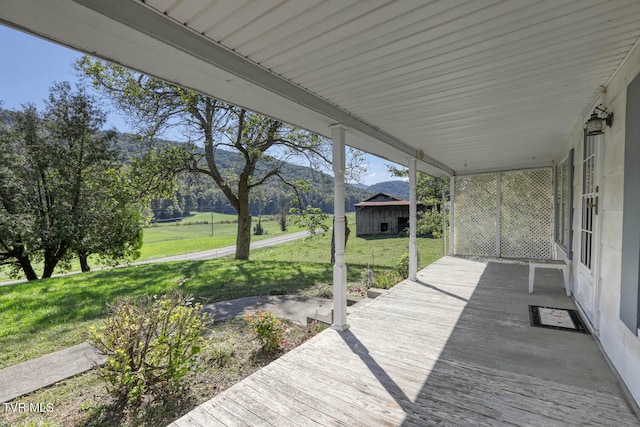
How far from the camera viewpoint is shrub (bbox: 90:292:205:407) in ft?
7.58

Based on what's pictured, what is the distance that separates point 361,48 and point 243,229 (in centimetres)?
995

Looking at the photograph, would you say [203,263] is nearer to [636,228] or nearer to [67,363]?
[67,363]

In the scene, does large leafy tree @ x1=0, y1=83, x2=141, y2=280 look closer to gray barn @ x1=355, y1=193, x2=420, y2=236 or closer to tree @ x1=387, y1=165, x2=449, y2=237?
tree @ x1=387, y1=165, x2=449, y2=237

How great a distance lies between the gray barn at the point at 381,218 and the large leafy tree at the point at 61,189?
14199 mm

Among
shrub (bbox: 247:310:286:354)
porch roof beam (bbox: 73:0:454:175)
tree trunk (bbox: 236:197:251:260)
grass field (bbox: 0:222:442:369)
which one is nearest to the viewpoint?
porch roof beam (bbox: 73:0:454:175)

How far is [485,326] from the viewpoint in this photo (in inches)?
131

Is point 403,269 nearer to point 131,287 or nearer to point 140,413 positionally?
point 140,413

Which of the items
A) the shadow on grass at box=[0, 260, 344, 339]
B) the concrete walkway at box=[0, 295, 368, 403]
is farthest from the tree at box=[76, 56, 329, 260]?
the concrete walkway at box=[0, 295, 368, 403]

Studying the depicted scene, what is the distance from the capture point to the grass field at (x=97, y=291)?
393 centimetres

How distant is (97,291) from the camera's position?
6441 millimetres

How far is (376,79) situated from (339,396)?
8.19 ft

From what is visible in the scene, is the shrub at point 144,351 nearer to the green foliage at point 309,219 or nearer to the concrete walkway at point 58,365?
the concrete walkway at point 58,365

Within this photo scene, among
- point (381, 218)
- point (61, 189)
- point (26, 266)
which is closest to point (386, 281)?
point (61, 189)

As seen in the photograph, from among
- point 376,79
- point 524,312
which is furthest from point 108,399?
point 524,312
